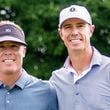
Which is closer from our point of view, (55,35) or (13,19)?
(55,35)

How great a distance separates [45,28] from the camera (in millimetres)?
11281

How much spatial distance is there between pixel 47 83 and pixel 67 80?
168mm

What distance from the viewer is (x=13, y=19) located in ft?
38.4

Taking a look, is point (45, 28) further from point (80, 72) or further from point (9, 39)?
point (9, 39)

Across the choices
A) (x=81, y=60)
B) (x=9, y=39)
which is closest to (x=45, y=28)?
(x=81, y=60)

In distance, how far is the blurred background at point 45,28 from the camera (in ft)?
35.4

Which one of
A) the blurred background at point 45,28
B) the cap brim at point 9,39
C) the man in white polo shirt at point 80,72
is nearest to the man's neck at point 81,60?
the man in white polo shirt at point 80,72

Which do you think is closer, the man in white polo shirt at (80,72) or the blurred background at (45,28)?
the man in white polo shirt at (80,72)

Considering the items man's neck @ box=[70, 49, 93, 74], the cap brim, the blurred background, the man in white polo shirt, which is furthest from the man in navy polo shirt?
the blurred background

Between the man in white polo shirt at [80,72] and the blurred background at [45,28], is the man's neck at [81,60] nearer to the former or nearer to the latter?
the man in white polo shirt at [80,72]

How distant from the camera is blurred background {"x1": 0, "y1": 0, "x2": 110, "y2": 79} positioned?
425 inches

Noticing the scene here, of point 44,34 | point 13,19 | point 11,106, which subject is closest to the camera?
point 11,106

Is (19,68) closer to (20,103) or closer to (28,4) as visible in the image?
(20,103)

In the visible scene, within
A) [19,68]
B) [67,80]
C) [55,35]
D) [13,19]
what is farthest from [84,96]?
[13,19]
